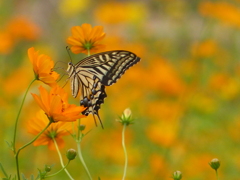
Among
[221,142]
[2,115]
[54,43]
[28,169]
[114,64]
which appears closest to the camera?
[114,64]

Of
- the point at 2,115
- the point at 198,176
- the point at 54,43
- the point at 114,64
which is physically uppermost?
the point at 54,43

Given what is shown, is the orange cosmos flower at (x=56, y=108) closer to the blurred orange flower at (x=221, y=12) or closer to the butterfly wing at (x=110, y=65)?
the butterfly wing at (x=110, y=65)

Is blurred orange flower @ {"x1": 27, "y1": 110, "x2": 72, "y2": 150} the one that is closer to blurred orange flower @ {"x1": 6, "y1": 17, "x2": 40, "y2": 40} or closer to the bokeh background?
the bokeh background

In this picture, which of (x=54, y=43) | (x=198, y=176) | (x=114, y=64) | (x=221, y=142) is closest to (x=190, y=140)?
(x=221, y=142)

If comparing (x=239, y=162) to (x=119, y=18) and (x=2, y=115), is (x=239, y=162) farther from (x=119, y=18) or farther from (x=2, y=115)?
(x=119, y=18)

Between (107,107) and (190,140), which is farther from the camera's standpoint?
(107,107)

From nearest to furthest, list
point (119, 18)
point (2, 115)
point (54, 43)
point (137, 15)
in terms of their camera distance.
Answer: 1. point (2, 115)
2. point (119, 18)
3. point (137, 15)
4. point (54, 43)

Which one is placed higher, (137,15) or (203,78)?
(137,15)

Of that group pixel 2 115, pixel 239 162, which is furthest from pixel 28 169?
pixel 239 162

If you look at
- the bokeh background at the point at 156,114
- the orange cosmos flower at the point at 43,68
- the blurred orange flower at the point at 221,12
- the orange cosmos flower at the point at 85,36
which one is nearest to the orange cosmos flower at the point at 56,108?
the orange cosmos flower at the point at 43,68
